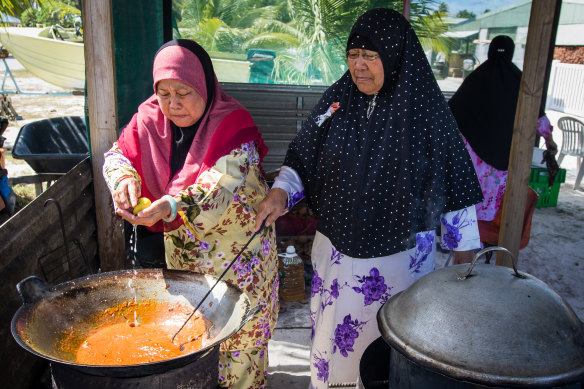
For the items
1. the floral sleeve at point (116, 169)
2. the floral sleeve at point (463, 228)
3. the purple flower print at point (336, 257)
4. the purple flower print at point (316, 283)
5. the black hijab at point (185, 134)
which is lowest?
the purple flower print at point (316, 283)

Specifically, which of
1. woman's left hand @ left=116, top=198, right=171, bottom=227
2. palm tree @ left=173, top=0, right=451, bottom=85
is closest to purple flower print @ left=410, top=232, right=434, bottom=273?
woman's left hand @ left=116, top=198, right=171, bottom=227

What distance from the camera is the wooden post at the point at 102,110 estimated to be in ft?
8.08

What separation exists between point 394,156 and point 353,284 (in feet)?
1.98

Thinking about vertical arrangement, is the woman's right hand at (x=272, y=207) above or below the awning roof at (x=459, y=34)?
below

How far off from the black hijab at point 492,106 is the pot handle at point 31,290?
364 centimetres

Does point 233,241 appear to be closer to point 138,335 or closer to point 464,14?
point 138,335

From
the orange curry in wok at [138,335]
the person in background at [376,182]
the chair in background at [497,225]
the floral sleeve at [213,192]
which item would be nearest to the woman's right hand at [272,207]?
the person in background at [376,182]

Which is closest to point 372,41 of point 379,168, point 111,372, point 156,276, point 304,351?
point 379,168

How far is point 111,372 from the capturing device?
145cm

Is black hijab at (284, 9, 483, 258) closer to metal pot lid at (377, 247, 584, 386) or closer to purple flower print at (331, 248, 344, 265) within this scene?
purple flower print at (331, 248, 344, 265)

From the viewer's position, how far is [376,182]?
2.08 metres

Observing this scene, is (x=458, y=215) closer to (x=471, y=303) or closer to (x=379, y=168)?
(x=379, y=168)

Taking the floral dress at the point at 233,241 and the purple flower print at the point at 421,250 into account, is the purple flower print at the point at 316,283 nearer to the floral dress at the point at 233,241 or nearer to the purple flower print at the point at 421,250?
the floral dress at the point at 233,241

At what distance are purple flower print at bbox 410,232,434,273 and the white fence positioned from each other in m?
15.6
